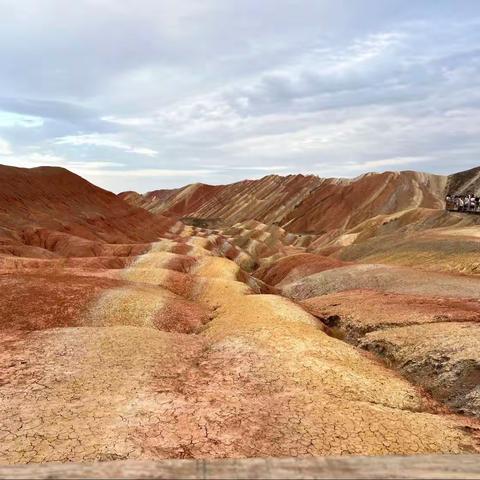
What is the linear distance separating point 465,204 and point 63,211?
298 feet

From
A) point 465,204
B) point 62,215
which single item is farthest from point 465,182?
point 62,215

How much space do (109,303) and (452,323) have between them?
79.2 feet

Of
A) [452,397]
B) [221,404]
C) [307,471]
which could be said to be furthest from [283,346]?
[307,471]

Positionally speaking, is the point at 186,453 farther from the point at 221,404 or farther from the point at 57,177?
the point at 57,177

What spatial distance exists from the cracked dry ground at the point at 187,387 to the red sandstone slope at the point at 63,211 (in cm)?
5186

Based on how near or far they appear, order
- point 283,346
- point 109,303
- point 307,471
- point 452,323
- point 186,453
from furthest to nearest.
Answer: point 109,303 → point 452,323 → point 283,346 → point 186,453 → point 307,471

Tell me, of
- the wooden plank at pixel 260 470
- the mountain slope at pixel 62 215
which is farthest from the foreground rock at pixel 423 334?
the mountain slope at pixel 62 215

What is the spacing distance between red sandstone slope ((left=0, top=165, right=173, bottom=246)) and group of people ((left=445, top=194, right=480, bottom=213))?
7122cm

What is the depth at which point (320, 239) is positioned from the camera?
144 meters

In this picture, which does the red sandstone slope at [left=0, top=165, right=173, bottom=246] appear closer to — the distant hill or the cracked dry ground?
the cracked dry ground

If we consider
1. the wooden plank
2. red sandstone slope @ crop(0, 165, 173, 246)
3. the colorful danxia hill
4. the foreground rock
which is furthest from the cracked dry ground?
red sandstone slope @ crop(0, 165, 173, 246)

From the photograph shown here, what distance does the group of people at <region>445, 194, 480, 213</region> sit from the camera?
9206cm

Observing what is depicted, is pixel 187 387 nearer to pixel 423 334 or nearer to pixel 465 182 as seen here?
pixel 423 334

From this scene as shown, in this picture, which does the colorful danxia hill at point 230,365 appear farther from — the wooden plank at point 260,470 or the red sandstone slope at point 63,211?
the red sandstone slope at point 63,211
